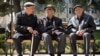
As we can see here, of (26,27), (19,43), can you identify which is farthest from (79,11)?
(19,43)

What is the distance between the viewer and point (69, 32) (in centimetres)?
779

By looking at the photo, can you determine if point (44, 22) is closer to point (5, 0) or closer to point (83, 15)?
point (83, 15)

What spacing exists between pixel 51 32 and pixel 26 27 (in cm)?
55

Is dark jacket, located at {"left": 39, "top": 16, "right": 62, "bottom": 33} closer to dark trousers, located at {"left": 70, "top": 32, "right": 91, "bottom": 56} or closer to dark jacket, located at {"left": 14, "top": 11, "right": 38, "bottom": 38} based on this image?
dark jacket, located at {"left": 14, "top": 11, "right": 38, "bottom": 38}

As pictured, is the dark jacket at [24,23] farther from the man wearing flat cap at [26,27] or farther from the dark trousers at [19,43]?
the dark trousers at [19,43]

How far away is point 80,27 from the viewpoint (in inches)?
305

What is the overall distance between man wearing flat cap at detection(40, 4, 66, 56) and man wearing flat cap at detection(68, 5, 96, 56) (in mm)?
263

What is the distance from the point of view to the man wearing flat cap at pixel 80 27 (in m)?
7.51

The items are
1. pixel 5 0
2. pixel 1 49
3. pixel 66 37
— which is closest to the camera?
pixel 66 37

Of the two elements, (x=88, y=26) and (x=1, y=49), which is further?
(x=1, y=49)

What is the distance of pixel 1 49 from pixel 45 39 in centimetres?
419

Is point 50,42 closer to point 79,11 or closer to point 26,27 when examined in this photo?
point 26,27

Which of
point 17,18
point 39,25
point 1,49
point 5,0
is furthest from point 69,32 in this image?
point 5,0

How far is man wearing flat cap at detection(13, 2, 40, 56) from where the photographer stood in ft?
24.6
